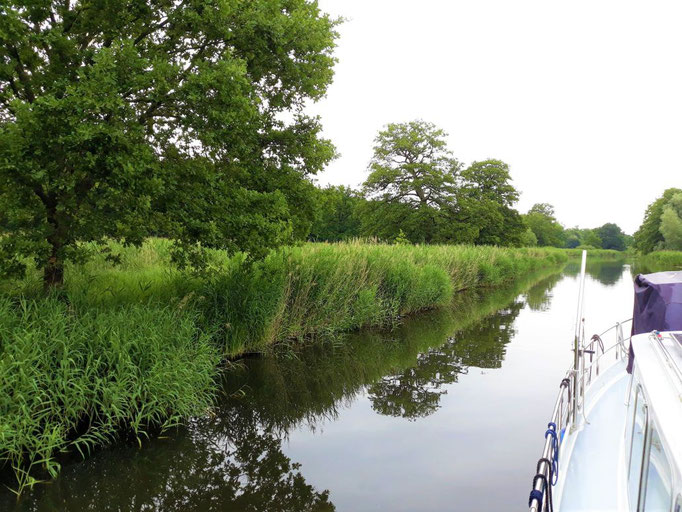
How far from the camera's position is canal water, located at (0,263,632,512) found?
173 inches

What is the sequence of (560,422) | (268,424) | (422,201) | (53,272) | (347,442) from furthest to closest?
(422,201) < (53,272) < (268,424) < (347,442) < (560,422)

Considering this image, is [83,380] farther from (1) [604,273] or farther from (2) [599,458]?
(1) [604,273]

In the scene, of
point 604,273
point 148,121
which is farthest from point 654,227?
point 148,121

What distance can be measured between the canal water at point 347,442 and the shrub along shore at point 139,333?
39 centimetres

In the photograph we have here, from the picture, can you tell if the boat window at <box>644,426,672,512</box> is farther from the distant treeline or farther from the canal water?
the distant treeline

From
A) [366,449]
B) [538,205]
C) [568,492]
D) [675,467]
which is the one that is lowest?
[366,449]

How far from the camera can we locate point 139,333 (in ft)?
19.1

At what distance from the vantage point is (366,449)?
560 centimetres

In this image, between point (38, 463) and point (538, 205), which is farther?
point (538, 205)

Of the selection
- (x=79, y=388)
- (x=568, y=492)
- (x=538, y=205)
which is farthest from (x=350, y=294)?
(x=538, y=205)

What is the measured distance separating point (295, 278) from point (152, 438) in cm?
503

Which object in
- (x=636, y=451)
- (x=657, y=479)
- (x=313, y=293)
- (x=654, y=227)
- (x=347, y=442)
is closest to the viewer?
(x=657, y=479)

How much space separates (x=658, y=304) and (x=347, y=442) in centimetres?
374

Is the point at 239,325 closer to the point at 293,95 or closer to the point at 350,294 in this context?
the point at 350,294
